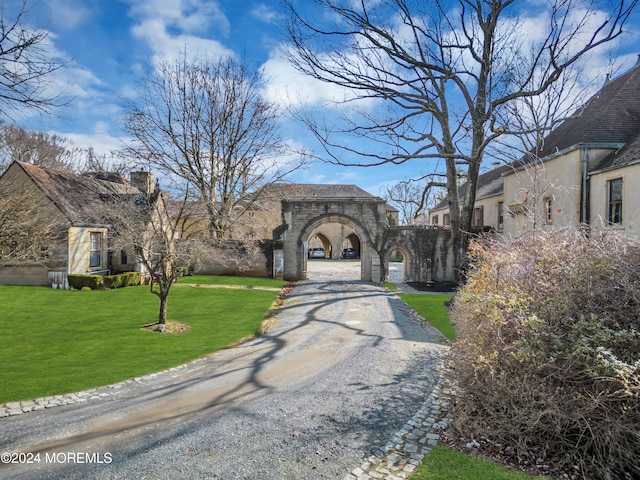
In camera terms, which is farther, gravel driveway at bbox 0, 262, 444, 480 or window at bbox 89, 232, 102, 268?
window at bbox 89, 232, 102, 268

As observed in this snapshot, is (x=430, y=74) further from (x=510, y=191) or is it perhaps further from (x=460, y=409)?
(x=460, y=409)

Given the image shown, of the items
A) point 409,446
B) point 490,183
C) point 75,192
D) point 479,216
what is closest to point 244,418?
point 409,446

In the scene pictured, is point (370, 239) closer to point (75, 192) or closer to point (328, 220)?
point (328, 220)

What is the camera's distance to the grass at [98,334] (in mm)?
7832

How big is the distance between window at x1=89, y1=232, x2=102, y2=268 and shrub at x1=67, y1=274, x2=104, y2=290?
7.51ft

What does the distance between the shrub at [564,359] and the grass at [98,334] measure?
7.15 metres

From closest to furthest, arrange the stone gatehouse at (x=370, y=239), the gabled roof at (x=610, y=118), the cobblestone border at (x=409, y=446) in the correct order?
the cobblestone border at (x=409, y=446), the gabled roof at (x=610, y=118), the stone gatehouse at (x=370, y=239)

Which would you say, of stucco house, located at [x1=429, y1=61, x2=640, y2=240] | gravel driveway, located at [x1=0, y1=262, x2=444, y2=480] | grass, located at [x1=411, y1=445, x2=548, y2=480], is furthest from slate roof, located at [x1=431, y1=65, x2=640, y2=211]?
grass, located at [x1=411, y1=445, x2=548, y2=480]

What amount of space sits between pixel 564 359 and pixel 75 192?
25.3 m

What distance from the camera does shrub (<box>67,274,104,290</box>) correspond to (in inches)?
743

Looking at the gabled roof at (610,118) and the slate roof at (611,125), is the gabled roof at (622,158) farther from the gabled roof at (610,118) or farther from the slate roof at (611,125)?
the gabled roof at (610,118)

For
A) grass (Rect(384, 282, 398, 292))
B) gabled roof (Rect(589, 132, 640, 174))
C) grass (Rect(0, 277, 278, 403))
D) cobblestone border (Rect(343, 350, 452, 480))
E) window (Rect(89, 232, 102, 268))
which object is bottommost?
cobblestone border (Rect(343, 350, 452, 480))

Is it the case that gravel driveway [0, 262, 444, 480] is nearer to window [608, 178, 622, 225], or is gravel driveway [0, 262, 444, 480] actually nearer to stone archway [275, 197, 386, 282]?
window [608, 178, 622, 225]

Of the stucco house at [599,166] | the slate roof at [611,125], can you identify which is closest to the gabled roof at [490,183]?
the slate roof at [611,125]
